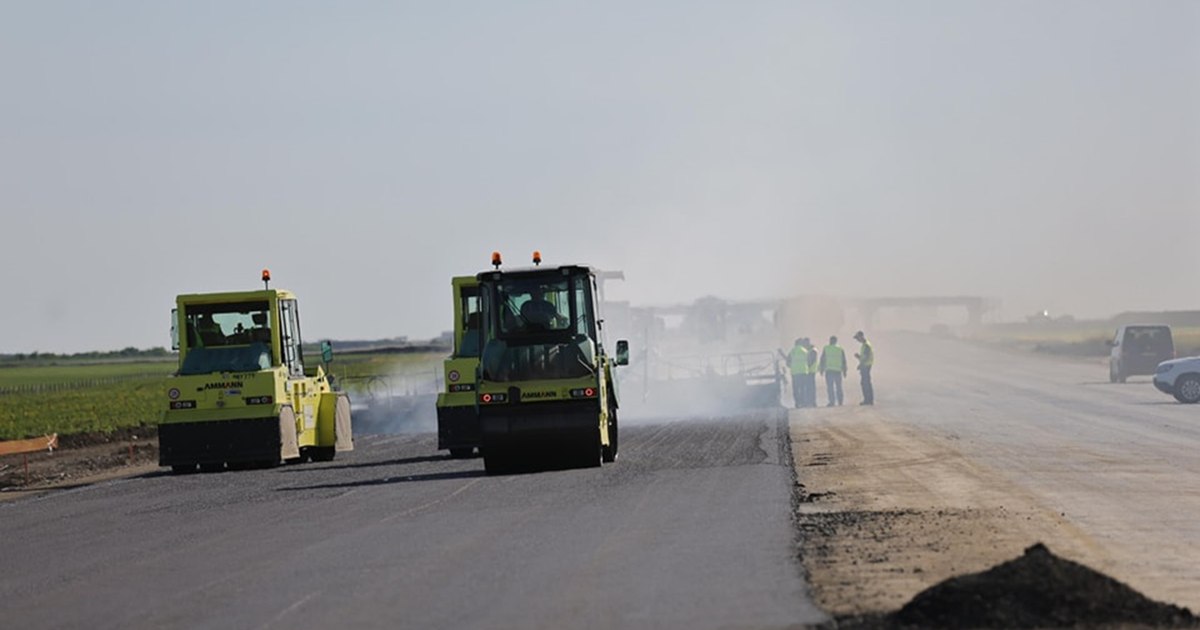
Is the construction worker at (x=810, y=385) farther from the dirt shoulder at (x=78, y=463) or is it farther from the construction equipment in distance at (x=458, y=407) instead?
the construction equipment in distance at (x=458, y=407)

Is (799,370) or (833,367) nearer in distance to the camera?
(833,367)

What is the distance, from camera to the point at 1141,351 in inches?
2175

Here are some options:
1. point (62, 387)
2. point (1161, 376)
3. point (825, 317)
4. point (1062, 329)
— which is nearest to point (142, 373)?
point (62, 387)

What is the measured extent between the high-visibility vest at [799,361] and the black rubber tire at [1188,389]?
31.3ft

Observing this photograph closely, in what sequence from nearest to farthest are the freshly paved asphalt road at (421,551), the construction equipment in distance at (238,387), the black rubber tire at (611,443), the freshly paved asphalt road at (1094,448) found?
the freshly paved asphalt road at (421,551) < the freshly paved asphalt road at (1094,448) < the black rubber tire at (611,443) < the construction equipment in distance at (238,387)

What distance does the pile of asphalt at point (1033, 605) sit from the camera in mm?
10906

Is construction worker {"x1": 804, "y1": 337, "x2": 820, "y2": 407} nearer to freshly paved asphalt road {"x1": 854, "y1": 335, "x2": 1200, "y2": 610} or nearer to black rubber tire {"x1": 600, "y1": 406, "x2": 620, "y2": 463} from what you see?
freshly paved asphalt road {"x1": 854, "y1": 335, "x2": 1200, "y2": 610}

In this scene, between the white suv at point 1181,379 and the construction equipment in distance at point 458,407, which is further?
the white suv at point 1181,379

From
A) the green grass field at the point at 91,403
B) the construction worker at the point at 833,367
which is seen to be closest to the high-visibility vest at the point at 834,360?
the construction worker at the point at 833,367

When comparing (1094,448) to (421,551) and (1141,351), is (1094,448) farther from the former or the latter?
(1141,351)

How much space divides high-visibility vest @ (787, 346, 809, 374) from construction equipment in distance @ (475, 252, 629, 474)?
23.0 meters

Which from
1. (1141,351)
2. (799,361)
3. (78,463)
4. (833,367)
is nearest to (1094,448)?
(78,463)

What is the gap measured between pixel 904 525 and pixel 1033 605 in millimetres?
6062

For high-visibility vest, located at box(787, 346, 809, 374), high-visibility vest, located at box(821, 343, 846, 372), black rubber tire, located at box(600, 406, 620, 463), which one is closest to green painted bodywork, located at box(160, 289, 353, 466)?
black rubber tire, located at box(600, 406, 620, 463)
